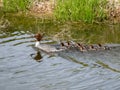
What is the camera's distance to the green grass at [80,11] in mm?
14766

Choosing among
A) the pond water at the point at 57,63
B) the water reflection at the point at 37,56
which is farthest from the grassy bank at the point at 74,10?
the water reflection at the point at 37,56

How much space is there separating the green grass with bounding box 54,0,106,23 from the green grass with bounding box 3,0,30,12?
1.70m

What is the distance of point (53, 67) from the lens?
10.5 m

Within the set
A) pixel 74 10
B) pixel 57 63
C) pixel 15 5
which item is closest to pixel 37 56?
pixel 57 63

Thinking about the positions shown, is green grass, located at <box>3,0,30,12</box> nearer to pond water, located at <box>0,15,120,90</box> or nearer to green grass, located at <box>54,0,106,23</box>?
green grass, located at <box>54,0,106,23</box>

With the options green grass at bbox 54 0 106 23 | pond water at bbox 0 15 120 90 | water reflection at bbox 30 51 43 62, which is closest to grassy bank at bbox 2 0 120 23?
green grass at bbox 54 0 106 23

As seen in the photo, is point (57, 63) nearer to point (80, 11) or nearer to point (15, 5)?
point (80, 11)

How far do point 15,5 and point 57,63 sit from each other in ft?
19.7

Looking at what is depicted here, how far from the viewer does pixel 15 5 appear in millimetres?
16266

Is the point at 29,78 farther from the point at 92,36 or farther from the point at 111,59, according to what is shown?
the point at 92,36

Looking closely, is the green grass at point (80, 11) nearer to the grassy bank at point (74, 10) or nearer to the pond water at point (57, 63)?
the grassy bank at point (74, 10)

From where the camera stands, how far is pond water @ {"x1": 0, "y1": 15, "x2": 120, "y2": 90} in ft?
30.9

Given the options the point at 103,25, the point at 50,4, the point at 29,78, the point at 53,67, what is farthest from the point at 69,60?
the point at 50,4

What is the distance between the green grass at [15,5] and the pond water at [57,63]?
209 centimetres
